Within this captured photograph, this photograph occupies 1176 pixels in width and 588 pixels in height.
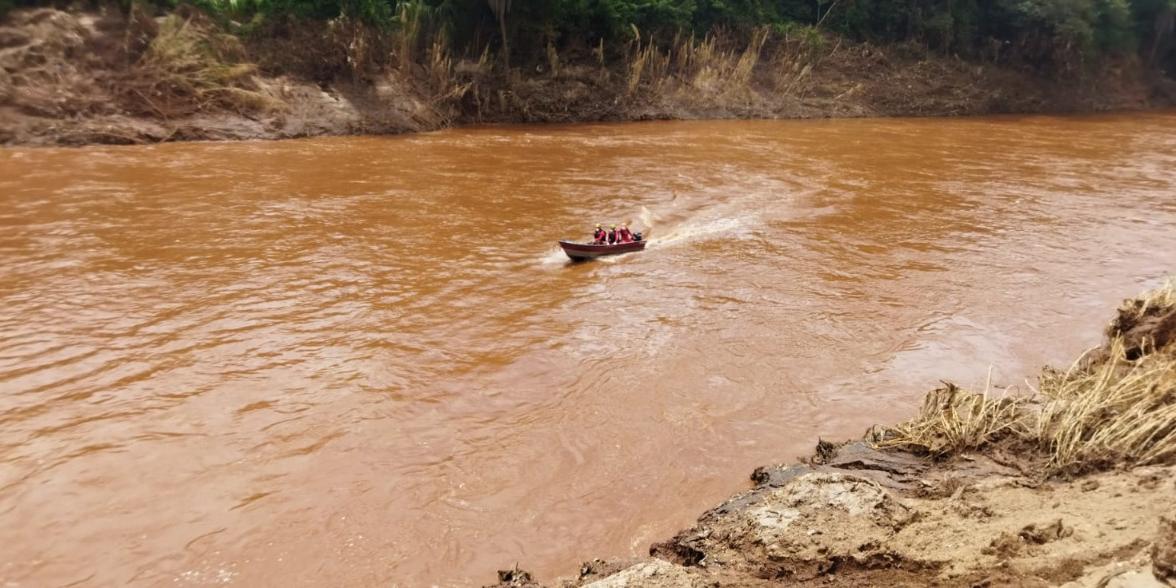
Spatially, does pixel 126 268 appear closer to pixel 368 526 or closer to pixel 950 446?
pixel 368 526

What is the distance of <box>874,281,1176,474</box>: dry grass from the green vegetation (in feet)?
81.7

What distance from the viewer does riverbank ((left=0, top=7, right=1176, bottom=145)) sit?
21.2 meters

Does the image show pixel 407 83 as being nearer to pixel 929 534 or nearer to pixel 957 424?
pixel 957 424

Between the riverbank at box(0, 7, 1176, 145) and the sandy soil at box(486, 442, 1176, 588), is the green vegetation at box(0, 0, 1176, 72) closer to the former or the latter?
the riverbank at box(0, 7, 1176, 145)

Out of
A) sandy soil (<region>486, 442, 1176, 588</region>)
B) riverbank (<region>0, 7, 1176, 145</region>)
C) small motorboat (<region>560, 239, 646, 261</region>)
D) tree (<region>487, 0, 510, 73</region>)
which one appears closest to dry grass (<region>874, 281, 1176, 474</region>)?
sandy soil (<region>486, 442, 1176, 588</region>)

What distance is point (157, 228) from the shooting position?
45.0ft

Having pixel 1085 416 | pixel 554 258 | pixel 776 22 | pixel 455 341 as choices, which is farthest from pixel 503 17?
pixel 1085 416

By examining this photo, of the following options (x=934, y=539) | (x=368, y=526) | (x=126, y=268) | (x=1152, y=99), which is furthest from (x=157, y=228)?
(x=1152, y=99)

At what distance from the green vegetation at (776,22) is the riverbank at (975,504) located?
25068mm

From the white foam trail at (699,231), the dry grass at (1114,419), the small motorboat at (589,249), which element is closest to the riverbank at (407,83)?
the white foam trail at (699,231)

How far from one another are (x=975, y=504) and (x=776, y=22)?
34.3 m

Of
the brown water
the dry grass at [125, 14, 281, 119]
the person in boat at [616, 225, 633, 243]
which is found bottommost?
the brown water

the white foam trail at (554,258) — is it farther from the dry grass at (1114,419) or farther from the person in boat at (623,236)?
the dry grass at (1114,419)

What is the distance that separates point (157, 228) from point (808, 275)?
11589mm
